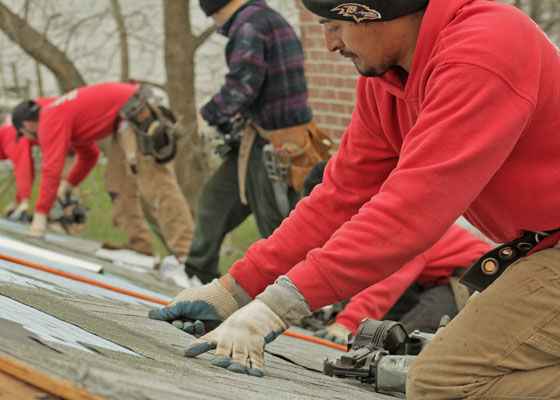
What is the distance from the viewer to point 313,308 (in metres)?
2.15

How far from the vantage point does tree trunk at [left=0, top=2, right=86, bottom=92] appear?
867cm

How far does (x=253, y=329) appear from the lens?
2.10 metres

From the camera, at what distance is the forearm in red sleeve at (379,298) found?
4160mm

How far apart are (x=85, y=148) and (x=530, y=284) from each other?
6092 millimetres

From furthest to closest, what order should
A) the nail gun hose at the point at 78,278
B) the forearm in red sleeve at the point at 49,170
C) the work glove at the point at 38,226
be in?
1. the forearm in red sleeve at the point at 49,170
2. the work glove at the point at 38,226
3. the nail gun hose at the point at 78,278

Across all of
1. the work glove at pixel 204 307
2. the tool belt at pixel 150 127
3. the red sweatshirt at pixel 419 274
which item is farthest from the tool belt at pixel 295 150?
the work glove at pixel 204 307

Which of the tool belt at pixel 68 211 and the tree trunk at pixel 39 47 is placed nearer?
the tool belt at pixel 68 211

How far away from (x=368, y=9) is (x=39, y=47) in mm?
7440

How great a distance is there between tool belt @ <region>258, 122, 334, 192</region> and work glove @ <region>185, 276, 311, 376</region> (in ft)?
9.82

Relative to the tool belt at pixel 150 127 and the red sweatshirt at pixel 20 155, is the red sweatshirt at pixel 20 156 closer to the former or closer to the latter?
the red sweatshirt at pixel 20 155

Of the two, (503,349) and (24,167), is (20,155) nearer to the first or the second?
(24,167)

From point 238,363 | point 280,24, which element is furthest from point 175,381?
point 280,24

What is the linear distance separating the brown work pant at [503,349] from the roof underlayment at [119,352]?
0.24m

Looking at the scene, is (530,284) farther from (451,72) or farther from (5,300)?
(5,300)
